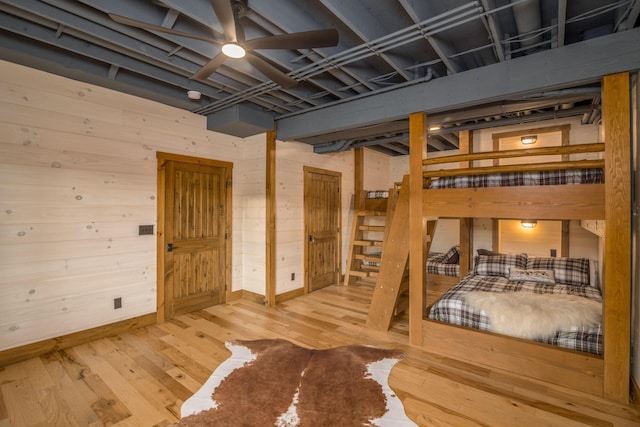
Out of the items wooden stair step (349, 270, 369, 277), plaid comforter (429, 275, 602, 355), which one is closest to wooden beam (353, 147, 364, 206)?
wooden stair step (349, 270, 369, 277)

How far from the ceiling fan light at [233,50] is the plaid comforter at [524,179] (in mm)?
2009

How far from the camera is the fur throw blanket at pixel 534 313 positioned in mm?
2447

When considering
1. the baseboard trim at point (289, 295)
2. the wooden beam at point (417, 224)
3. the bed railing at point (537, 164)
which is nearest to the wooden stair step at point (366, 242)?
the baseboard trim at point (289, 295)

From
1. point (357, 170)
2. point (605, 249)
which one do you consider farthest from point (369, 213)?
point (605, 249)

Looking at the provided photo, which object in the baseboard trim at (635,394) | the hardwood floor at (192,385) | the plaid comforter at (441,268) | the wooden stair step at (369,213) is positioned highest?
the wooden stair step at (369,213)

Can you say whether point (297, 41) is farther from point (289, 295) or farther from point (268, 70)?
point (289, 295)

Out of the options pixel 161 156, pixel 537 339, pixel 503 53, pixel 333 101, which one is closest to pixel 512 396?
pixel 537 339

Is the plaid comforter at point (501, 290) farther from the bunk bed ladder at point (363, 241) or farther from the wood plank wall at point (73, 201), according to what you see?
the wood plank wall at point (73, 201)

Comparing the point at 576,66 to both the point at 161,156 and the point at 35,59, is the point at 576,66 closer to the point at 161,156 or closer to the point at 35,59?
the point at 161,156

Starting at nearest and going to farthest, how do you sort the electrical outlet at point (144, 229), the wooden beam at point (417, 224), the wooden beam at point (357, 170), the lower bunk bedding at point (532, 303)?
the lower bunk bedding at point (532, 303) < the wooden beam at point (417, 224) < the electrical outlet at point (144, 229) < the wooden beam at point (357, 170)

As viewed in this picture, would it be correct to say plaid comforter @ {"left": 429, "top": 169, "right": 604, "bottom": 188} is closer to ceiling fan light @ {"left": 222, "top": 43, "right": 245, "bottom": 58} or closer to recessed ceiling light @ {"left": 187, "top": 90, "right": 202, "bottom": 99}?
ceiling fan light @ {"left": 222, "top": 43, "right": 245, "bottom": 58}

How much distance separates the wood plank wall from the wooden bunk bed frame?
3063 millimetres

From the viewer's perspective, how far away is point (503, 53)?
2430 mm

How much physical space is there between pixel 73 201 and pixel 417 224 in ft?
10.8
